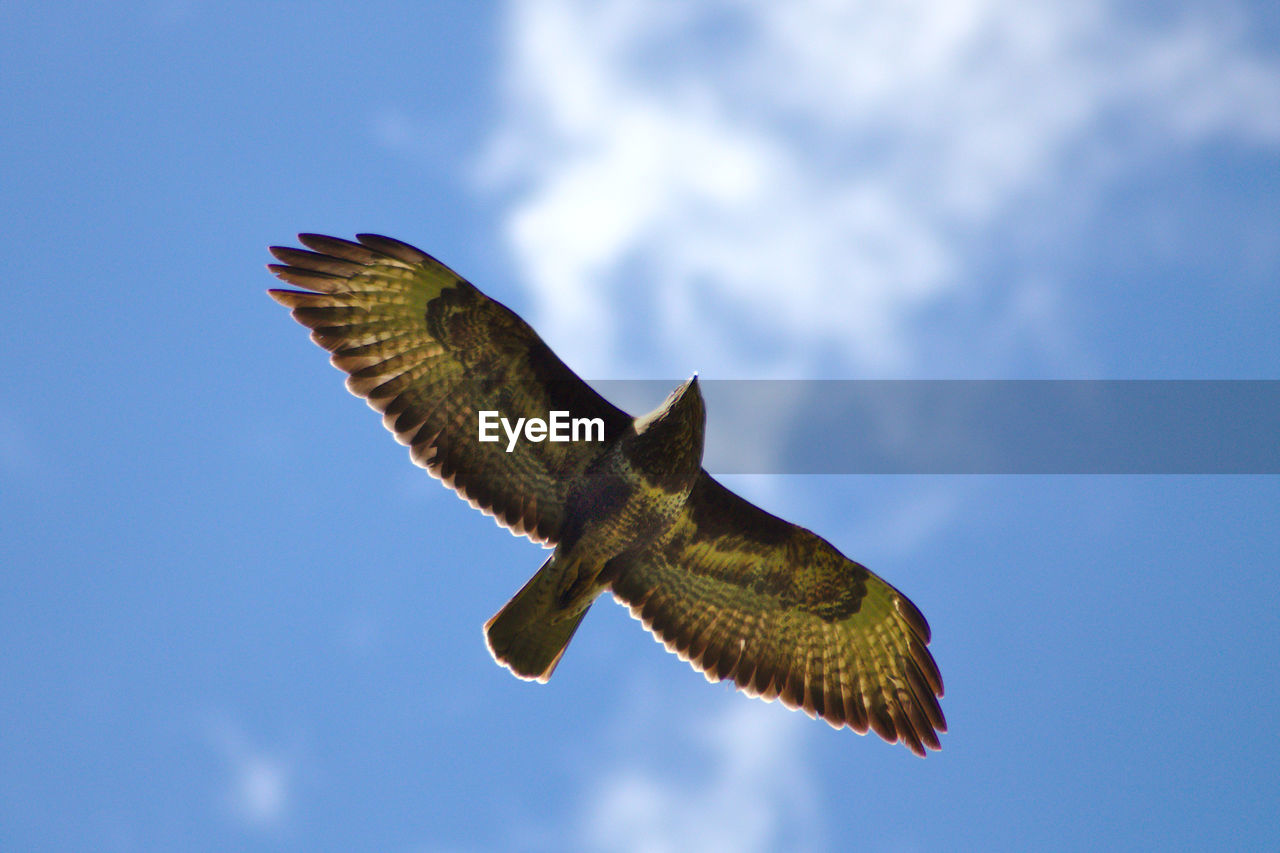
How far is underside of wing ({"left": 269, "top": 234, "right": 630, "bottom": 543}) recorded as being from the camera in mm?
9211

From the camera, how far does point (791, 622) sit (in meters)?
10.4

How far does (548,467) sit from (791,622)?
95.2 inches

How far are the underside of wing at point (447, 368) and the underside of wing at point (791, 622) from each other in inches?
41.5

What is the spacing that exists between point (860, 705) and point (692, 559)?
187cm

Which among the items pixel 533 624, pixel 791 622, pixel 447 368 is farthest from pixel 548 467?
pixel 791 622

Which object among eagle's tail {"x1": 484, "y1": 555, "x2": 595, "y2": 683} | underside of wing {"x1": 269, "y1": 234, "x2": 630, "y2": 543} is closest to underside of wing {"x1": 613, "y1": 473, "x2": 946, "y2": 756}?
eagle's tail {"x1": 484, "y1": 555, "x2": 595, "y2": 683}

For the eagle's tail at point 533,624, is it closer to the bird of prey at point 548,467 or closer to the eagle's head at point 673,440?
the bird of prey at point 548,467

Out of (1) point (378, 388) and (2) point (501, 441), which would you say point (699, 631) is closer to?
(2) point (501, 441)

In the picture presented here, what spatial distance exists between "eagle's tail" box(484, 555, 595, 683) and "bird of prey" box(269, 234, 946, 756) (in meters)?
0.01

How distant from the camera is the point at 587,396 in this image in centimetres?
945

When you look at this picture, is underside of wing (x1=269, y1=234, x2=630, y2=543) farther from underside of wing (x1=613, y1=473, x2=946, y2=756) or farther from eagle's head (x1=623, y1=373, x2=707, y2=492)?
underside of wing (x1=613, y1=473, x2=946, y2=756)

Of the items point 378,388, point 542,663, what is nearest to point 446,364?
point 378,388

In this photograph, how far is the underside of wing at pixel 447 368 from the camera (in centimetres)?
921

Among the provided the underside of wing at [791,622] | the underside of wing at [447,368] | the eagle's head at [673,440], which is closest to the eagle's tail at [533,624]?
the underside of wing at [447,368]
